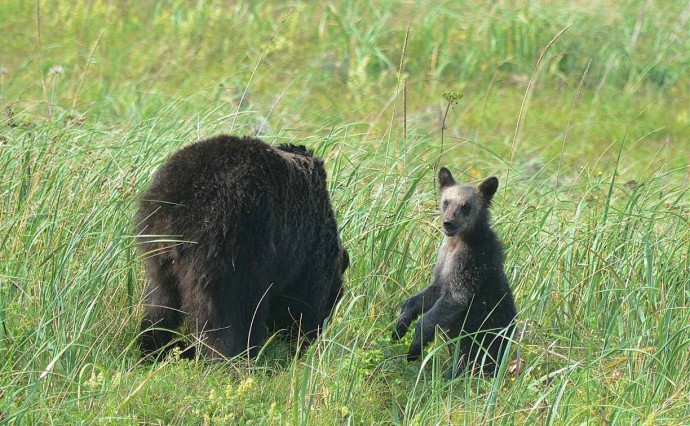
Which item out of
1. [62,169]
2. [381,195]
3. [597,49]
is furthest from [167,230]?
[597,49]

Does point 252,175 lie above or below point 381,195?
above

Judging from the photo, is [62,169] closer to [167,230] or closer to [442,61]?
[167,230]

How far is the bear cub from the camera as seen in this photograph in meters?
5.87

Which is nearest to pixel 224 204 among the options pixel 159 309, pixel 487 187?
pixel 159 309

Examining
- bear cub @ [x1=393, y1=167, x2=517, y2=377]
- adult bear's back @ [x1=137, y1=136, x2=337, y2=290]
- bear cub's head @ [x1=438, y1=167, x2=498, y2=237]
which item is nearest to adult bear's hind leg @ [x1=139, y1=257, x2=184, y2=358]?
adult bear's back @ [x1=137, y1=136, x2=337, y2=290]

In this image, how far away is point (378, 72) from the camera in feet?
44.3

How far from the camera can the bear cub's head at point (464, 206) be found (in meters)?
5.85

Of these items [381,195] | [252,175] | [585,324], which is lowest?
[585,324]

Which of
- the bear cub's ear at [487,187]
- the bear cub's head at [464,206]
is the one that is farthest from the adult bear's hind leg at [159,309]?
the bear cub's ear at [487,187]

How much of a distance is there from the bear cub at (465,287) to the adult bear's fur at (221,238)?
684mm

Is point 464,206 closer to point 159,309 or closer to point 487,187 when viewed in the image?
point 487,187

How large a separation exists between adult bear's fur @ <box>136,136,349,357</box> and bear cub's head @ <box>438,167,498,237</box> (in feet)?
2.48

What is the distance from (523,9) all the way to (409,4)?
1566 millimetres

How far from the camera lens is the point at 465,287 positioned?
5.88 meters
